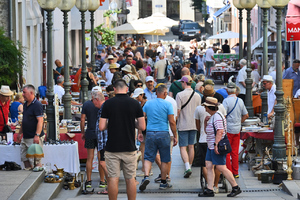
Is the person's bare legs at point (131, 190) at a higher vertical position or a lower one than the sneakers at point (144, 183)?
higher

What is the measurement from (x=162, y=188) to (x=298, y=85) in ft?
26.0

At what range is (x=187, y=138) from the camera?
13844mm

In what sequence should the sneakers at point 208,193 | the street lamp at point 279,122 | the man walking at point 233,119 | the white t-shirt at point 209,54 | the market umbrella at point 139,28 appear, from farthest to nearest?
the market umbrella at point 139,28
the white t-shirt at point 209,54
the street lamp at point 279,122
the man walking at point 233,119
the sneakers at point 208,193

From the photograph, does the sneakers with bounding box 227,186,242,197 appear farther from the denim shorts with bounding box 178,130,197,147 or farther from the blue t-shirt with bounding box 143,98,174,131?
the denim shorts with bounding box 178,130,197,147

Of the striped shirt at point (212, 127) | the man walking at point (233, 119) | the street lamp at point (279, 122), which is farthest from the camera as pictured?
the street lamp at point (279, 122)

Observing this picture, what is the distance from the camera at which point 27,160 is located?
12695mm

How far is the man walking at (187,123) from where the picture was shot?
45.1ft

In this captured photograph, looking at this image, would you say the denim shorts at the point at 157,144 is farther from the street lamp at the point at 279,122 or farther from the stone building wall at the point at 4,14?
the stone building wall at the point at 4,14

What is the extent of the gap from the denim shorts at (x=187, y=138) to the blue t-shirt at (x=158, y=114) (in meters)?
1.30

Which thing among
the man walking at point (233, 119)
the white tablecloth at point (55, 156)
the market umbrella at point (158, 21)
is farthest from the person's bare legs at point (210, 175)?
the market umbrella at point (158, 21)

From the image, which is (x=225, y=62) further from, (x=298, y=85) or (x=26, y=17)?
(x=298, y=85)

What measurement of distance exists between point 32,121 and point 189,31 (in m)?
63.9

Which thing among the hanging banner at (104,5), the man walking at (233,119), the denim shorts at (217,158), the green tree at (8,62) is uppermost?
the hanging banner at (104,5)

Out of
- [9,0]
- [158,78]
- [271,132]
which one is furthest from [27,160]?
[158,78]
